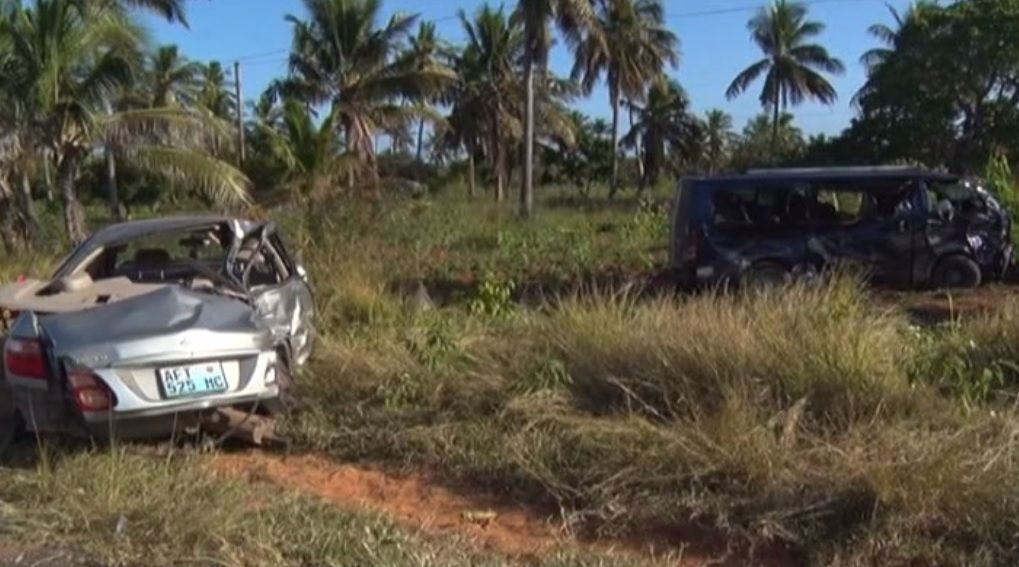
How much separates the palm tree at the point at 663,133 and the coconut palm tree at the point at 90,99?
115 ft

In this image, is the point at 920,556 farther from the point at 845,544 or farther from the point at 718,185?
the point at 718,185

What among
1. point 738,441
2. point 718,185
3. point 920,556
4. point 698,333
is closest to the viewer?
point 920,556

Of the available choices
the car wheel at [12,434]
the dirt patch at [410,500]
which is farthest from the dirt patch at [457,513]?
the car wheel at [12,434]

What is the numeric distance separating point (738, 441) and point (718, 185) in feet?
27.3

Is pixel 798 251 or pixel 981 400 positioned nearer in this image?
pixel 981 400

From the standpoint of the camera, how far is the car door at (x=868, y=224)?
13.2 m

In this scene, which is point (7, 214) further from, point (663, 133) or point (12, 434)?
point (663, 133)

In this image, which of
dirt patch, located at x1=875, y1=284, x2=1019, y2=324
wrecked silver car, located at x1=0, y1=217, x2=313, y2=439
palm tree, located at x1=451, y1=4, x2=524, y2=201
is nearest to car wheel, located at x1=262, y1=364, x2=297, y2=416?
wrecked silver car, located at x1=0, y1=217, x2=313, y2=439

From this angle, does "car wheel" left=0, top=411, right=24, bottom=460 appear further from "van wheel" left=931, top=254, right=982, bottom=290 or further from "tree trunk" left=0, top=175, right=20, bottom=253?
"tree trunk" left=0, top=175, right=20, bottom=253

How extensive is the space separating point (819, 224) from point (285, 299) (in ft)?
26.4

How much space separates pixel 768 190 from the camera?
42.9ft

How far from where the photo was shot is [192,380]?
17.8ft

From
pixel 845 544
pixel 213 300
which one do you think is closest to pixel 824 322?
pixel 845 544

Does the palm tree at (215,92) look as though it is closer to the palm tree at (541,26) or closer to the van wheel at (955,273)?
the palm tree at (541,26)
